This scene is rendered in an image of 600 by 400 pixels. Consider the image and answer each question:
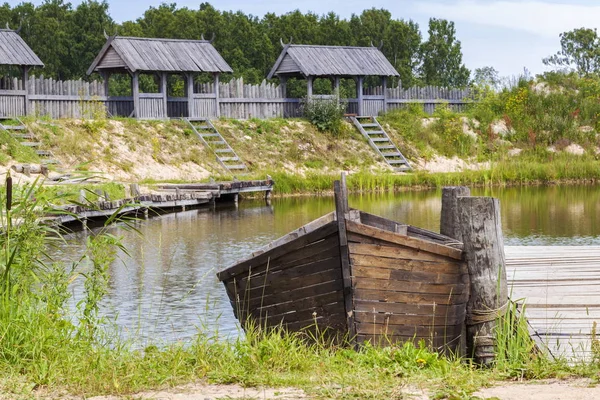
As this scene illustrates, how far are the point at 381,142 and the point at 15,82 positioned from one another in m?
14.8

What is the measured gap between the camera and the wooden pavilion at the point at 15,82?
118 ft

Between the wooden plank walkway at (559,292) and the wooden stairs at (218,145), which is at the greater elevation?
the wooden stairs at (218,145)

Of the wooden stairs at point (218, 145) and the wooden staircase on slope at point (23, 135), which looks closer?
the wooden staircase on slope at point (23, 135)

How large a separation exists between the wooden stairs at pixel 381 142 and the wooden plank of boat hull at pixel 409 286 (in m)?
31.2

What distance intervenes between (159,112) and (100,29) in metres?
18.8

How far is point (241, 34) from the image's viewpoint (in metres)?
59.7

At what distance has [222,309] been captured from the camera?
571 inches

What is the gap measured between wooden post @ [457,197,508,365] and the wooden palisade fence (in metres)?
28.4

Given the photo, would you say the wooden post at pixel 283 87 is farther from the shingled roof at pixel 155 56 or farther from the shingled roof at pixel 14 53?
the shingled roof at pixel 14 53

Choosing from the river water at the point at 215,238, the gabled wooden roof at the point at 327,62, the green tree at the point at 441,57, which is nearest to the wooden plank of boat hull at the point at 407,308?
the river water at the point at 215,238

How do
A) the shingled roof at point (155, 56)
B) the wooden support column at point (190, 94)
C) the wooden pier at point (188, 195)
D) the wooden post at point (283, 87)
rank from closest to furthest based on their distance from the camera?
the wooden pier at point (188, 195), the shingled roof at point (155, 56), the wooden support column at point (190, 94), the wooden post at point (283, 87)

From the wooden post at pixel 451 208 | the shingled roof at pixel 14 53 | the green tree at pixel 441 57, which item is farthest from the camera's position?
the green tree at pixel 441 57

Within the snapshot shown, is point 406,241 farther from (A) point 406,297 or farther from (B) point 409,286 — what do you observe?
(A) point 406,297

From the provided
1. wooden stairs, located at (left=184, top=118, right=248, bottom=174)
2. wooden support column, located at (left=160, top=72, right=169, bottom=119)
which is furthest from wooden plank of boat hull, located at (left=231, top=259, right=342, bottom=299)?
wooden support column, located at (left=160, top=72, right=169, bottom=119)
